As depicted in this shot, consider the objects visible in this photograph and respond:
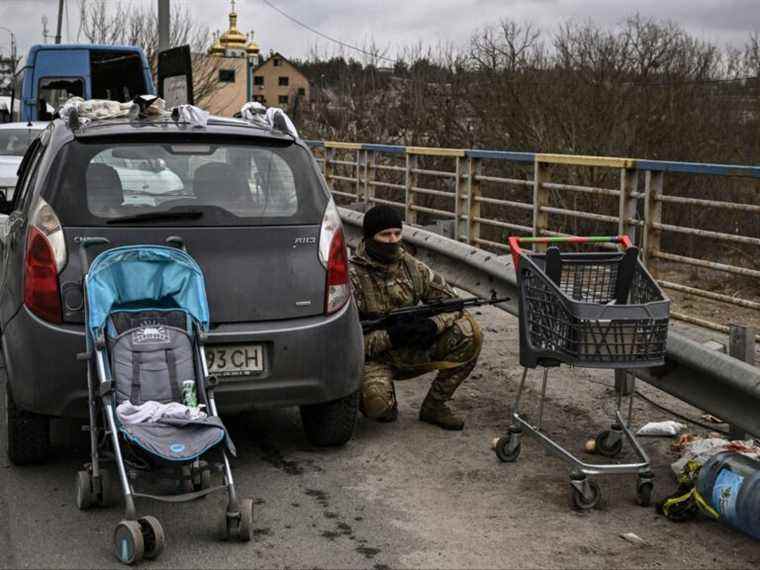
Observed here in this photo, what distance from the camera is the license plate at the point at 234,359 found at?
5.70 meters

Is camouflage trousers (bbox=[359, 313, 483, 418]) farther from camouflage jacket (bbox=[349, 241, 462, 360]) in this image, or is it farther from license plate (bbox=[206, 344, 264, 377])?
license plate (bbox=[206, 344, 264, 377])

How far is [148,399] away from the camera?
511cm

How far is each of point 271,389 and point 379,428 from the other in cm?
123

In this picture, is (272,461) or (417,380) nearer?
(272,461)

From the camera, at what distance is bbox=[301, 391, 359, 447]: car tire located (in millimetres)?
6246

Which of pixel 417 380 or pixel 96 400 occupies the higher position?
pixel 96 400

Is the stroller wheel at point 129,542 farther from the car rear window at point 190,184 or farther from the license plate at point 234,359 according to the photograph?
the car rear window at point 190,184

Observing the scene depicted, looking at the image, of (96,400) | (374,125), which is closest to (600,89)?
(374,125)

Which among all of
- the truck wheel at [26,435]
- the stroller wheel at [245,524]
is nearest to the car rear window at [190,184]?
the truck wheel at [26,435]

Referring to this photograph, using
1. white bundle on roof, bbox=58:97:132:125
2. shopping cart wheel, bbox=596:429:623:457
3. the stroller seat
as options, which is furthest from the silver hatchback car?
shopping cart wheel, bbox=596:429:623:457

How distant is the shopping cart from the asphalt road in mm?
195

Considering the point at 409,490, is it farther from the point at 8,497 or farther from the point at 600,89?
the point at 600,89

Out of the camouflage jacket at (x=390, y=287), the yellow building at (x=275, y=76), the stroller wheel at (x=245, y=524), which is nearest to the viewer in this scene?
the stroller wheel at (x=245, y=524)

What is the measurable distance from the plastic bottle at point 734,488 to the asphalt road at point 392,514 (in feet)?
0.32
